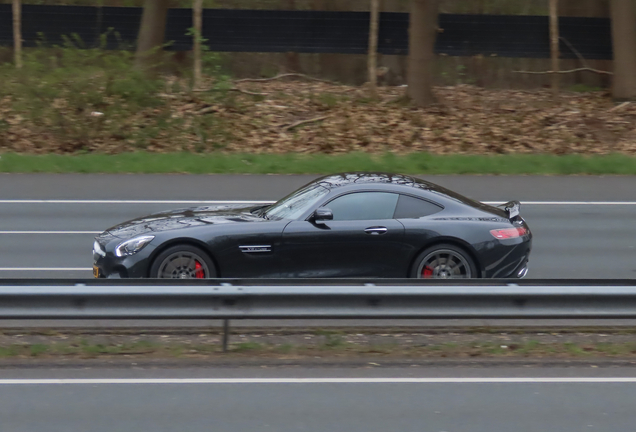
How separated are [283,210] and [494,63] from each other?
18817 mm

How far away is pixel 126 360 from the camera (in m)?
6.81

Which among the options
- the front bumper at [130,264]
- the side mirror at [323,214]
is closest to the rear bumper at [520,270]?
the side mirror at [323,214]

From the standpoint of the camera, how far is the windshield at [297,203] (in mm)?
8992

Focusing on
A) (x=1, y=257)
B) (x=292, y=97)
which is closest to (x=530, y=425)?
(x=1, y=257)

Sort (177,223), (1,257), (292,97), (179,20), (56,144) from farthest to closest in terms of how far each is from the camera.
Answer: (179,20) → (292,97) → (56,144) → (1,257) → (177,223)

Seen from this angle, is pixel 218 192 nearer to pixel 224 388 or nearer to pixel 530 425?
pixel 224 388

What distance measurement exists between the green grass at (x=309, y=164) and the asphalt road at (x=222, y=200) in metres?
0.57

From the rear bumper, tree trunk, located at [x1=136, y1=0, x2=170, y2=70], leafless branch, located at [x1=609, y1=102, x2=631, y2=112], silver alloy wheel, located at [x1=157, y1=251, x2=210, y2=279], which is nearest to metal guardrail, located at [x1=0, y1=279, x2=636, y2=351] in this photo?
silver alloy wheel, located at [x1=157, y1=251, x2=210, y2=279]

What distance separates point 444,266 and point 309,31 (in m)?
18.4

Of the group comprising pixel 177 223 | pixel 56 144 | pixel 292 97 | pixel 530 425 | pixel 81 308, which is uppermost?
pixel 292 97

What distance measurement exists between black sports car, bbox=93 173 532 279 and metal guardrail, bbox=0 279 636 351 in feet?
5.24

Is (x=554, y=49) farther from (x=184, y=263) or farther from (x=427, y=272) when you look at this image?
(x=184, y=263)

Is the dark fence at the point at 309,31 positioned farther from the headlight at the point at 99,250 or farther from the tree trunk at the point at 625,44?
the headlight at the point at 99,250

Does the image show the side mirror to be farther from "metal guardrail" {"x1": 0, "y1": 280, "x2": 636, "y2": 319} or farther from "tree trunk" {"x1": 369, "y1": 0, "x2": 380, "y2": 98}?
"tree trunk" {"x1": 369, "y1": 0, "x2": 380, "y2": 98}
